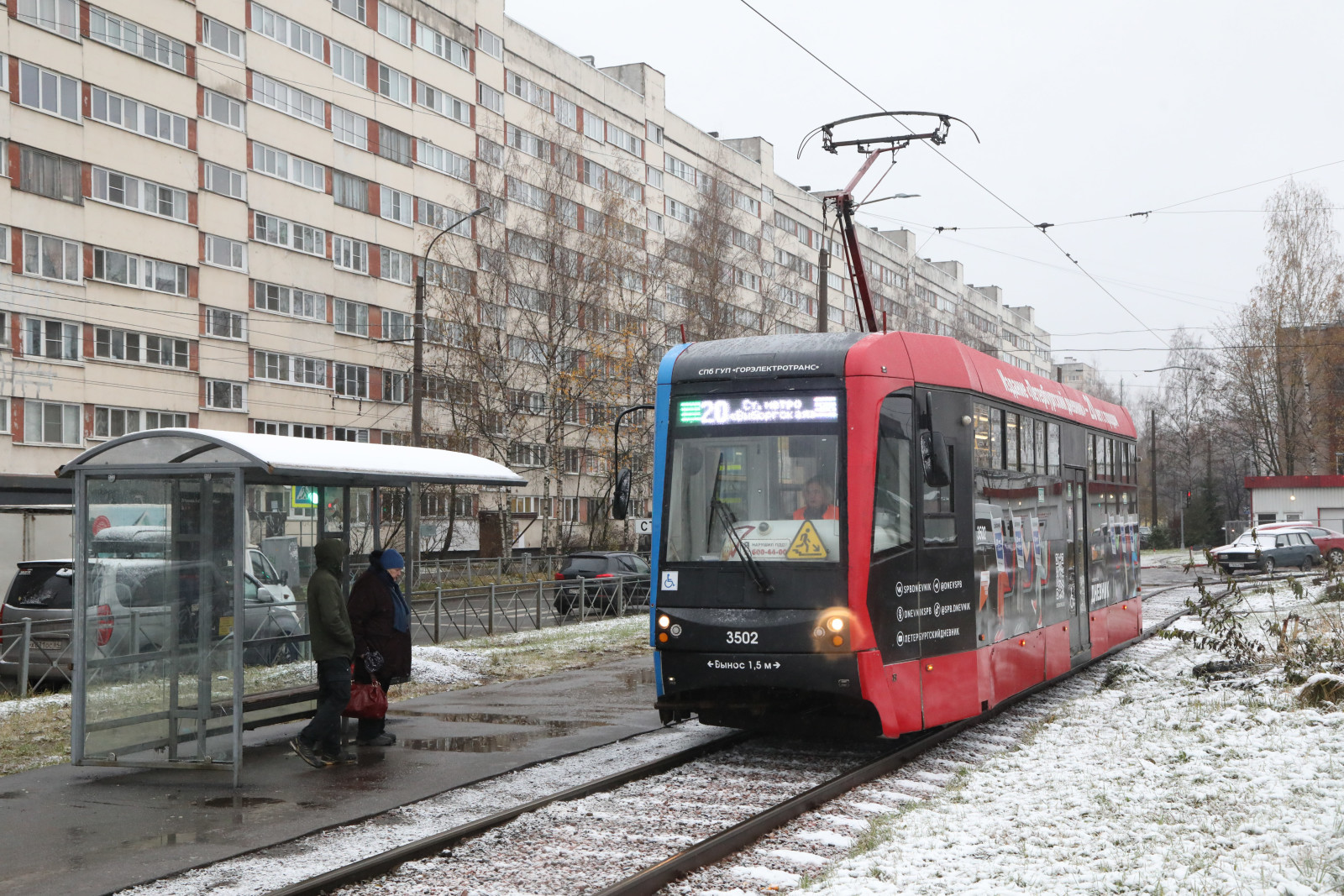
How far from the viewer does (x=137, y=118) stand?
41.1 metres

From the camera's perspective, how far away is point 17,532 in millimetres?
27000

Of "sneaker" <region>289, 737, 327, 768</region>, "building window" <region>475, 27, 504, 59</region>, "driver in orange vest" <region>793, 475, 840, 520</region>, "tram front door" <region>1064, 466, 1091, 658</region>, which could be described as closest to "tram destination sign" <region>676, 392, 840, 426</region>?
"driver in orange vest" <region>793, 475, 840, 520</region>

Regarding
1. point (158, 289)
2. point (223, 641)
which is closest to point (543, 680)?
point (223, 641)

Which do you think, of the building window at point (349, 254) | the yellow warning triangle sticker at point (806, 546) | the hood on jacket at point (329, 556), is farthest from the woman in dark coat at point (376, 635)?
the building window at point (349, 254)

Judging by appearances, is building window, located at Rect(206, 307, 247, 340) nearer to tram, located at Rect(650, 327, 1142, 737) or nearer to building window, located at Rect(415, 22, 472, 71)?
building window, located at Rect(415, 22, 472, 71)

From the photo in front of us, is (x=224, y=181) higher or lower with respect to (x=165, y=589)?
higher

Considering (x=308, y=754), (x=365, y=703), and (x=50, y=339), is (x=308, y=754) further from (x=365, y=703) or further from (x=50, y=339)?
(x=50, y=339)

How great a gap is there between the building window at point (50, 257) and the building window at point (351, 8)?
15337mm

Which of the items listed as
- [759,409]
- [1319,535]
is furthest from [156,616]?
[1319,535]

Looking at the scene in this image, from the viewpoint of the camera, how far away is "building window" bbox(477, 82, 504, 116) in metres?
57.3

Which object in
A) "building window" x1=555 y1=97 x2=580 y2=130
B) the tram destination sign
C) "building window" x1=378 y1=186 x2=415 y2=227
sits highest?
"building window" x1=555 y1=97 x2=580 y2=130

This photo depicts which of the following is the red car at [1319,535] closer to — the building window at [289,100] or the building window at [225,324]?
the building window at [225,324]

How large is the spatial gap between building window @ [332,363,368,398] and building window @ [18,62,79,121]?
13.6 m

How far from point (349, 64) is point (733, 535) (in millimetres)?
44908
